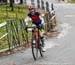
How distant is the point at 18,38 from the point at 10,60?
357cm

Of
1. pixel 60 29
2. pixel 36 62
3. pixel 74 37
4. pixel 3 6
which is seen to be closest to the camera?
pixel 36 62

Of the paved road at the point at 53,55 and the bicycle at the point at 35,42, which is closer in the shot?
the paved road at the point at 53,55

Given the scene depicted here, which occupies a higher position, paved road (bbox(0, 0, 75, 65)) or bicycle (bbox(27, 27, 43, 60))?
bicycle (bbox(27, 27, 43, 60))

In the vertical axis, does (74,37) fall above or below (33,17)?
below

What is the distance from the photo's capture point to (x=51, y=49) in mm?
19859

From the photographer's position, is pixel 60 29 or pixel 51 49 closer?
pixel 51 49

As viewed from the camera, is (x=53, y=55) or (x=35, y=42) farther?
(x=53, y=55)

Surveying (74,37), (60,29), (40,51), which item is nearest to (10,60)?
(40,51)

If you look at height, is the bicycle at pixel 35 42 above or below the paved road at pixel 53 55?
above

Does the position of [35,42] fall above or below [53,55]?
above

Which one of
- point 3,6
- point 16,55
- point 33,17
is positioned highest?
point 33,17

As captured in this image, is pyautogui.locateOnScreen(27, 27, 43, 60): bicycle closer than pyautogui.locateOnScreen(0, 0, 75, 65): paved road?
No

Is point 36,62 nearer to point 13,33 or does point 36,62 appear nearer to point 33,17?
point 33,17

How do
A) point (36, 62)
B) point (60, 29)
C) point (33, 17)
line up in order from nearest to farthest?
point (36, 62) → point (33, 17) → point (60, 29)
